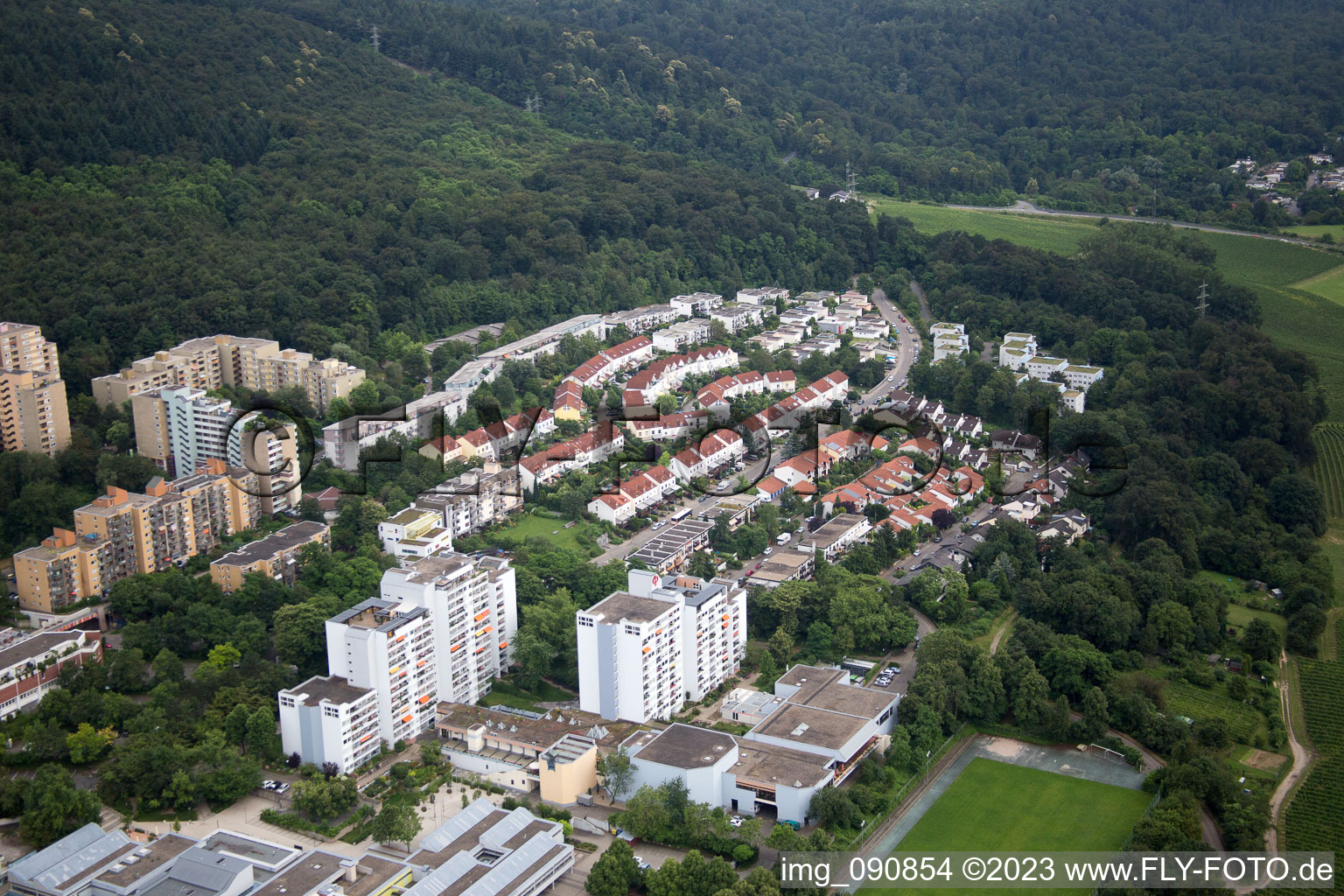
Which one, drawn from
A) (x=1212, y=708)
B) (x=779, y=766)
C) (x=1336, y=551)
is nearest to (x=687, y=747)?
(x=779, y=766)

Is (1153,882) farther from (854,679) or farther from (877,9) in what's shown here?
(877,9)

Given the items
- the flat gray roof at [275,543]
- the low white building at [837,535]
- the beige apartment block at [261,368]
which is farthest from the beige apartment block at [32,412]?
the low white building at [837,535]

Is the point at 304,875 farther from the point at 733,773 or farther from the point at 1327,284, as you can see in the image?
the point at 1327,284

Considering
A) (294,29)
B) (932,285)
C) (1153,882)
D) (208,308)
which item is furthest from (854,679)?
(294,29)

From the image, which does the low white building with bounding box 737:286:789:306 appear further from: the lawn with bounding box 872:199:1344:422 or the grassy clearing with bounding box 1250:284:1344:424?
the grassy clearing with bounding box 1250:284:1344:424

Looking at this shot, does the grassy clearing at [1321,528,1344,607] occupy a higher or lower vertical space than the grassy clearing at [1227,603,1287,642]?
higher

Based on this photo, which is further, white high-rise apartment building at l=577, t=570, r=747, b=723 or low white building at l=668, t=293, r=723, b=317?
low white building at l=668, t=293, r=723, b=317

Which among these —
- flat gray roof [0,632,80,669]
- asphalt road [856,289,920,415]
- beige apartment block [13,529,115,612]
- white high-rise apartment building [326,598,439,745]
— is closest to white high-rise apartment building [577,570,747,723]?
white high-rise apartment building [326,598,439,745]
